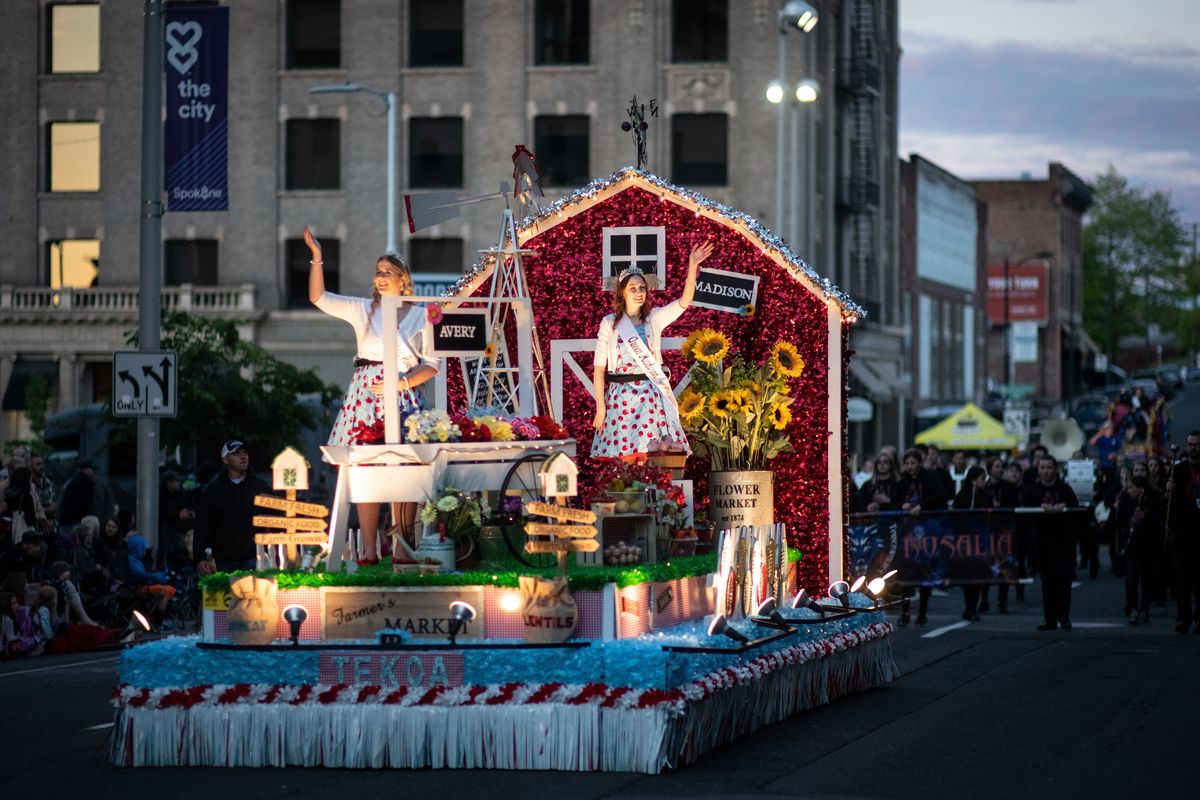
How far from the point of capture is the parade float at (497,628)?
1065 cm

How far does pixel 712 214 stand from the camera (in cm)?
1520

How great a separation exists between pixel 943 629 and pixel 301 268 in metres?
30.5

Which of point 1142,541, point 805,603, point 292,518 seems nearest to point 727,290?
point 805,603

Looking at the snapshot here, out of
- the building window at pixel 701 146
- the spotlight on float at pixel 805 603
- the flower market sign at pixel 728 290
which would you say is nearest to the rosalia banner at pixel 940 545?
the flower market sign at pixel 728 290

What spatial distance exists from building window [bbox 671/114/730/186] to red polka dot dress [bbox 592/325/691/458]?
3507 cm

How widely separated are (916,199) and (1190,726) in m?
Answer: 58.1

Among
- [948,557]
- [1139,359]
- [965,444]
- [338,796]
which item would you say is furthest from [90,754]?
[1139,359]

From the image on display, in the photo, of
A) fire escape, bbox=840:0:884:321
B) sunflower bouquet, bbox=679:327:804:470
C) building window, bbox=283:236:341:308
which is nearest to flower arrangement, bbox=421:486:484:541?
sunflower bouquet, bbox=679:327:804:470

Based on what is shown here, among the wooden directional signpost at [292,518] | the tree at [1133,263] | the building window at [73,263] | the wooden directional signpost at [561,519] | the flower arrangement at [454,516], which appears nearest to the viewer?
the wooden directional signpost at [561,519]

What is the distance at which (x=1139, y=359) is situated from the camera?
14825 cm

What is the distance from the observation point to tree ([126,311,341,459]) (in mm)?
29750

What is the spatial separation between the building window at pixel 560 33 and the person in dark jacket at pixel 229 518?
34.4m

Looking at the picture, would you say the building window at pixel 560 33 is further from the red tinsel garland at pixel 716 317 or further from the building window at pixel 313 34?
the red tinsel garland at pixel 716 317

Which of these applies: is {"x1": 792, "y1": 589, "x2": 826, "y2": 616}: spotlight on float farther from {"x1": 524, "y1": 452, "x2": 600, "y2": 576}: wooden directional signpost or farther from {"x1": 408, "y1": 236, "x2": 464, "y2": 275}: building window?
{"x1": 408, "y1": 236, "x2": 464, "y2": 275}: building window
